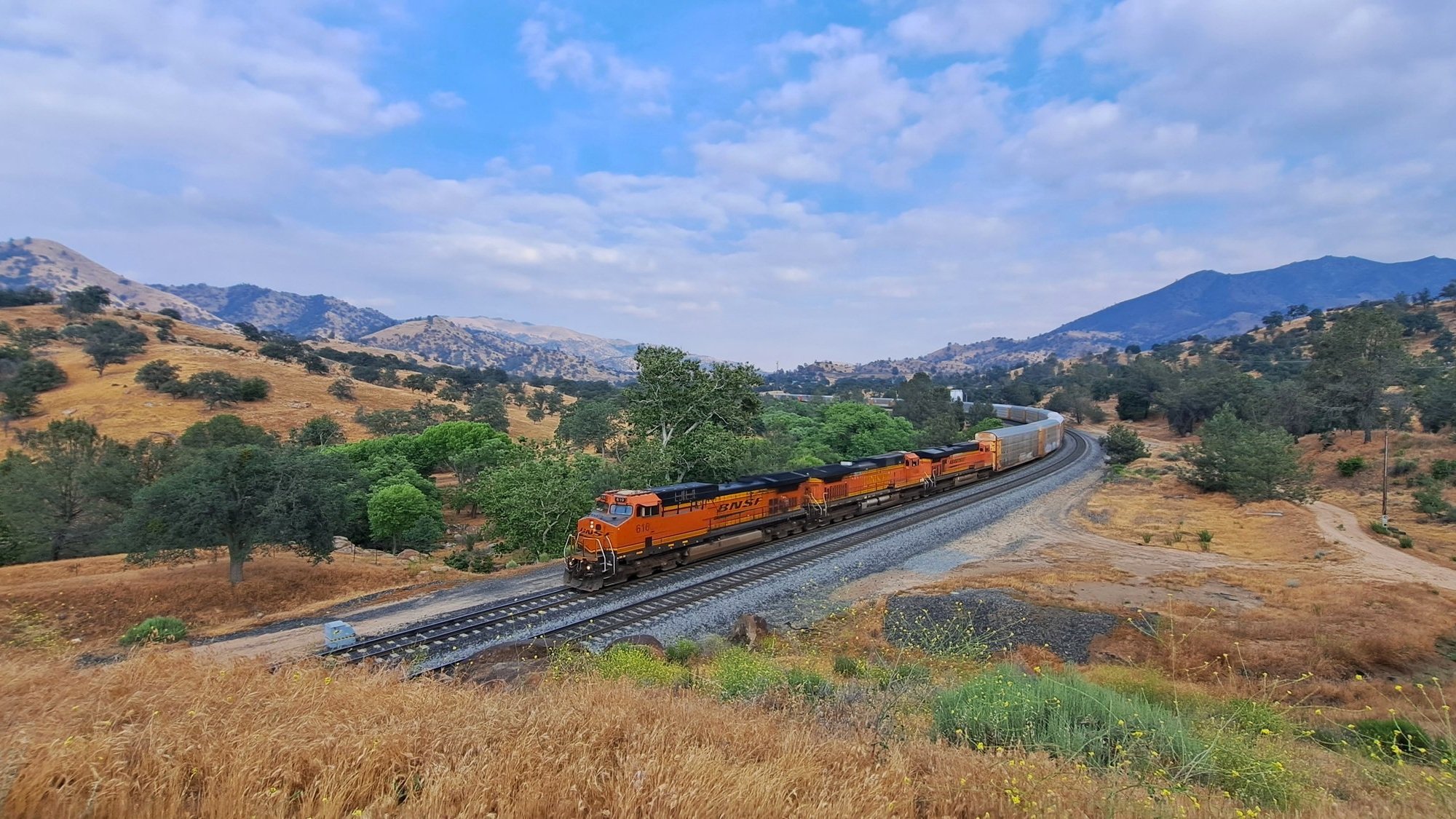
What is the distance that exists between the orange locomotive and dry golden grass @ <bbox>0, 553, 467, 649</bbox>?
20.6 ft

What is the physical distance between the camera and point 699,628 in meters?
16.5

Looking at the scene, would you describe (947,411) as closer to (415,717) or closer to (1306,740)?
(1306,740)

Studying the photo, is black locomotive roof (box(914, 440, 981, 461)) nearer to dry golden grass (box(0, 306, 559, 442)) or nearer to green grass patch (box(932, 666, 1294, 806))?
green grass patch (box(932, 666, 1294, 806))

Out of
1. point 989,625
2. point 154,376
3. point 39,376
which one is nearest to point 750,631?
point 989,625

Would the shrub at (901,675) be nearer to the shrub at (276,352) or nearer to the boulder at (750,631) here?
the boulder at (750,631)

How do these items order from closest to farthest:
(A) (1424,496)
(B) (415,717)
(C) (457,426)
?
(B) (415,717), (A) (1424,496), (C) (457,426)

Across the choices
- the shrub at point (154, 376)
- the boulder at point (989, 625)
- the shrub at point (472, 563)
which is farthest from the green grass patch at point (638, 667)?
the shrub at point (154, 376)

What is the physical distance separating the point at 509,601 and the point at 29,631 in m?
11.9

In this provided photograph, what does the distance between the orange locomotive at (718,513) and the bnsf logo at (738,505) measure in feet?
0.10

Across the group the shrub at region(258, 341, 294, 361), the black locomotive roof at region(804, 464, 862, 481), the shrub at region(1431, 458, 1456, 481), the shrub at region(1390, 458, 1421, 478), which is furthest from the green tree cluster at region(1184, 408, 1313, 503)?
the shrub at region(258, 341, 294, 361)

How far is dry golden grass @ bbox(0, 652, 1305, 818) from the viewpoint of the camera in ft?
12.5

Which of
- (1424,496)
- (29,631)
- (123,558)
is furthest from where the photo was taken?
(1424,496)

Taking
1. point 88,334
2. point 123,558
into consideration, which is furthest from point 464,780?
point 88,334

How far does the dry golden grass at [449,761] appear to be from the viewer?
3822mm
